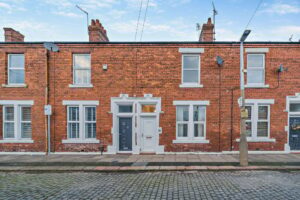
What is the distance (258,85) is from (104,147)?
1027 cm

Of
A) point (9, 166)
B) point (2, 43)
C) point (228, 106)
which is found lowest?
point (9, 166)

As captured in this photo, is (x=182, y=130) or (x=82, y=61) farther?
(x=82, y=61)

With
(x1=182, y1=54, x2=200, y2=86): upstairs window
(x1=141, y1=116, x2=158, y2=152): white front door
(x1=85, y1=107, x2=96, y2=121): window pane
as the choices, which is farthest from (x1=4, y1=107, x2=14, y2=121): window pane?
(x1=182, y1=54, x2=200, y2=86): upstairs window

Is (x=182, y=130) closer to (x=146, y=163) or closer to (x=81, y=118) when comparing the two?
(x=146, y=163)

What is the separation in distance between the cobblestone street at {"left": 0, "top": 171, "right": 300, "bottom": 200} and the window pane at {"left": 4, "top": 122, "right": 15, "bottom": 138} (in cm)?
410

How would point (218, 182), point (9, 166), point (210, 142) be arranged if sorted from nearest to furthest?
1. point (218, 182)
2. point (9, 166)
3. point (210, 142)

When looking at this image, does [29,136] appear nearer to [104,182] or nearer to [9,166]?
[9,166]

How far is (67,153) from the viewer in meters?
11.2

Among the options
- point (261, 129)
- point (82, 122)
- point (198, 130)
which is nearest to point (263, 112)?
point (261, 129)

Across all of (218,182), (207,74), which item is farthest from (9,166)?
(207,74)

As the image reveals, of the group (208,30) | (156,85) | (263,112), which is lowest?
(263,112)

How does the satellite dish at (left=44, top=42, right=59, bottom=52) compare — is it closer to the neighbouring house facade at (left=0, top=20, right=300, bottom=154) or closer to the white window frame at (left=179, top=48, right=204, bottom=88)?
the neighbouring house facade at (left=0, top=20, right=300, bottom=154)

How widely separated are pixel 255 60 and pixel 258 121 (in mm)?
3826

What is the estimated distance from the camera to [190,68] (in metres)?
11.4
